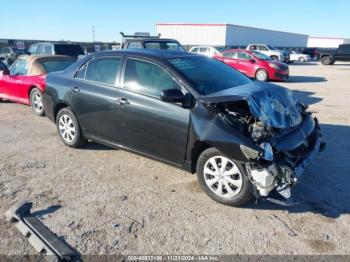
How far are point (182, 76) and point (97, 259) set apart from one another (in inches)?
93.4

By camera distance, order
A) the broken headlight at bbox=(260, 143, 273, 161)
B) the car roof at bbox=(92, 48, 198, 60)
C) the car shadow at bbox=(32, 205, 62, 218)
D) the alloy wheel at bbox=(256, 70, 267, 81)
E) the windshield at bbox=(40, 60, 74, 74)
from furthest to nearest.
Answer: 1. the alloy wheel at bbox=(256, 70, 267, 81)
2. the windshield at bbox=(40, 60, 74, 74)
3. the car roof at bbox=(92, 48, 198, 60)
4. the car shadow at bbox=(32, 205, 62, 218)
5. the broken headlight at bbox=(260, 143, 273, 161)

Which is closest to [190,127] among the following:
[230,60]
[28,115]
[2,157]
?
[2,157]

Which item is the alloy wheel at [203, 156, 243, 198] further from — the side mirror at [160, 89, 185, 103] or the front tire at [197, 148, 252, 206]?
the side mirror at [160, 89, 185, 103]

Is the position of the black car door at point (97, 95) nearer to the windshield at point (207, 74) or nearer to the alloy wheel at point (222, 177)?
the windshield at point (207, 74)

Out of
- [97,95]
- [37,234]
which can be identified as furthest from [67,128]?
[37,234]

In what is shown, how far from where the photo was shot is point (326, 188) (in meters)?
4.27

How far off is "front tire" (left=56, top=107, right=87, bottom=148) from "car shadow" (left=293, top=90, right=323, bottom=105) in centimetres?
709

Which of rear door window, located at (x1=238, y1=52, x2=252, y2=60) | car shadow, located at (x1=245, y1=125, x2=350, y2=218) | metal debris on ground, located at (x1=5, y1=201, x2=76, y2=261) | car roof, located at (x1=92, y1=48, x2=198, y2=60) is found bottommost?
metal debris on ground, located at (x1=5, y1=201, x2=76, y2=261)

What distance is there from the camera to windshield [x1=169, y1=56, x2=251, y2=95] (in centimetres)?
427

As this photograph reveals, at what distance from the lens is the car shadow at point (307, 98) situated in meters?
10.1

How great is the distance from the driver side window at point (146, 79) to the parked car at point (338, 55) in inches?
1206

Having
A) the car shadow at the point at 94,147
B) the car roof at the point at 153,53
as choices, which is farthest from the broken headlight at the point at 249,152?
the car shadow at the point at 94,147

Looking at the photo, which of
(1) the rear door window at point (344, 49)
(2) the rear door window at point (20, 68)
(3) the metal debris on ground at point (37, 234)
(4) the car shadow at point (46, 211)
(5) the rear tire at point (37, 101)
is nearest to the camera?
(3) the metal debris on ground at point (37, 234)

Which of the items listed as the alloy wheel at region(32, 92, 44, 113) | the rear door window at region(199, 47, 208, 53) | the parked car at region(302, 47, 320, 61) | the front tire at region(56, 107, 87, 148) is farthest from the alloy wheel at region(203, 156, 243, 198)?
the parked car at region(302, 47, 320, 61)
